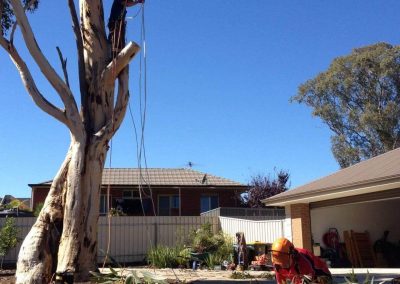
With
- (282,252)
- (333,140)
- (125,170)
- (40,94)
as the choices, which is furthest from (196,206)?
(282,252)

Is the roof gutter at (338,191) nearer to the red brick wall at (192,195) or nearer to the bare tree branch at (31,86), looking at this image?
the bare tree branch at (31,86)

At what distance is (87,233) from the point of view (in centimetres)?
983

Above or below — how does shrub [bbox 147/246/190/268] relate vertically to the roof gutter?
below

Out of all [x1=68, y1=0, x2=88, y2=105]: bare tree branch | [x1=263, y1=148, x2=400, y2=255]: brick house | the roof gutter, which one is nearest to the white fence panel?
[x1=263, y1=148, x2=400, y2=255]: brick house

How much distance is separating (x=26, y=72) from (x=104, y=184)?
23078mm

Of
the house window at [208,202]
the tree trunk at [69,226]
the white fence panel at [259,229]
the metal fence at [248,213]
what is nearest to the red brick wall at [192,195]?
the house window at [208,202]

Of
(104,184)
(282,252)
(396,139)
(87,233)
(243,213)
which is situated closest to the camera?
(282,252)

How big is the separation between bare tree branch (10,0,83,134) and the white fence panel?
41.0ft

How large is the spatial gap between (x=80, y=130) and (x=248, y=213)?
714 inches

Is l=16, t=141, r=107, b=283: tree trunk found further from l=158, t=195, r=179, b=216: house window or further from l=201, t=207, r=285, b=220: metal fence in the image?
l=158, t=195, r=179, b=216: house window

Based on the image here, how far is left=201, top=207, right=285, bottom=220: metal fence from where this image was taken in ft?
83.3

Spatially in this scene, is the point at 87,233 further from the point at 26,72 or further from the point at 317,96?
the point at 317,96

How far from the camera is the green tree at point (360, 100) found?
119ft

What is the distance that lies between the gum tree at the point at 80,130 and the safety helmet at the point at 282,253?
4256 mm
